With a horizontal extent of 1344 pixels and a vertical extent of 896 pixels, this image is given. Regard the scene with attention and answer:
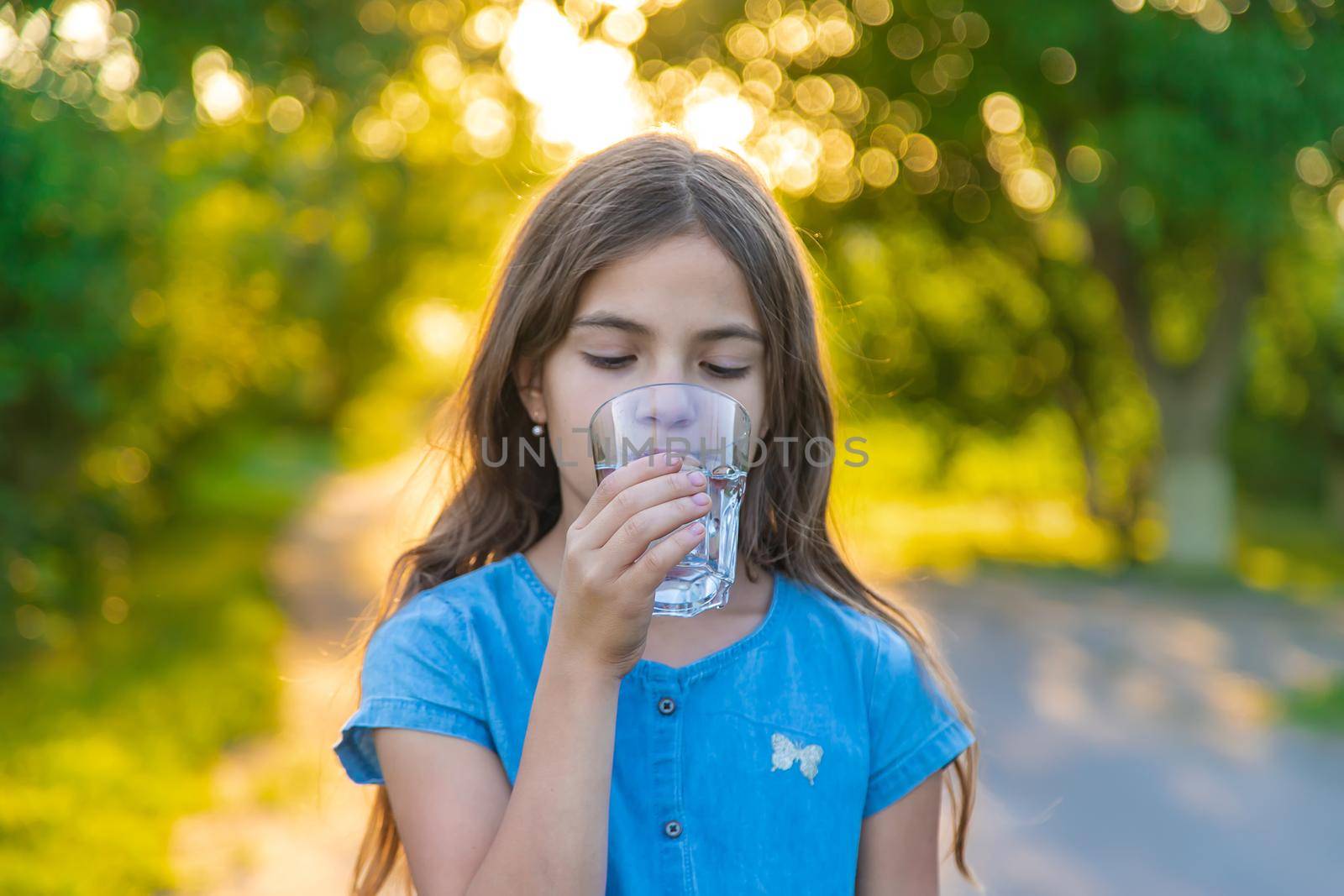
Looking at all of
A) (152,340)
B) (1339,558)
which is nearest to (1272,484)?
(1339,558)

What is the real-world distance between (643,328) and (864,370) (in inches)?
427

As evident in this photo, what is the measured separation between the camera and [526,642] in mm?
1896

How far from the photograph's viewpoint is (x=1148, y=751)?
610 cm

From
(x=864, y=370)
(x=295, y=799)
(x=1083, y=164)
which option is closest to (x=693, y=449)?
(x=295, y=799)

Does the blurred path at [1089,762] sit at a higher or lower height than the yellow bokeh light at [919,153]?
lower

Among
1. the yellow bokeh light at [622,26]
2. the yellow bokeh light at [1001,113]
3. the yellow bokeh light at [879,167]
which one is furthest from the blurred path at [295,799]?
the yellow bokeh light at [1001,113]

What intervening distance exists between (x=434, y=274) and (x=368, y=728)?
21265mm

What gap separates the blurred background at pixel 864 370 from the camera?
5.07m

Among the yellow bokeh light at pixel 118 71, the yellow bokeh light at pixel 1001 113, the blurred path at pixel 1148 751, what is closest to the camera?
the blurred path at pixel 1148 751

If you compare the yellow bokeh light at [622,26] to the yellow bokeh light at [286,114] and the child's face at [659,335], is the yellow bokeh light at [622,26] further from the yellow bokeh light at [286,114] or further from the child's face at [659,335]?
the child's face at [659,335]

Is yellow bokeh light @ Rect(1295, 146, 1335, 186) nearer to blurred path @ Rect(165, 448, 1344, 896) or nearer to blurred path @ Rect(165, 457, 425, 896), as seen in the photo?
blurred path @ Rect(165, 448, 1344, 896)

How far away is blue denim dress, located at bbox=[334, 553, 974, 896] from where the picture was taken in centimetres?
178

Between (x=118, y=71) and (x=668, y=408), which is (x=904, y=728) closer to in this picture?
(x=668, y=408)

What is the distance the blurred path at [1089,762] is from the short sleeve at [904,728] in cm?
91
